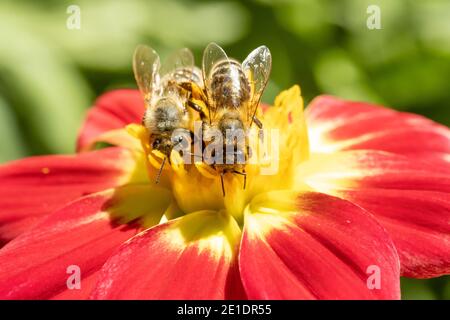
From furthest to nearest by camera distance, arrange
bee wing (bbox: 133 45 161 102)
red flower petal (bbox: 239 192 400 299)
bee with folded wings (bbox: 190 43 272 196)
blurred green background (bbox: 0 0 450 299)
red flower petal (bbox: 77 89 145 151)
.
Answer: blurred green background (bbox: 0 0 450 299) → red flower petal (bbox: 77 89 145 151) → bee wing (bbox: 133 45 161 102) → bee with folded wings (bbox: 190 43 272 196) → red flower petal (bbox: 239 192 400 299)

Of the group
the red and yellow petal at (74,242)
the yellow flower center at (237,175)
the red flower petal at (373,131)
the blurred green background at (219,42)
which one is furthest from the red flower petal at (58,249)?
the blurred green background at (219,42)

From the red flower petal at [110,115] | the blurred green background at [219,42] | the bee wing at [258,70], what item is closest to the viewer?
the bee wing at [258,70]

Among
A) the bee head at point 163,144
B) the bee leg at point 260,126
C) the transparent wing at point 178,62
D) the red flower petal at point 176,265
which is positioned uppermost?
the transparent wing at point 178,62

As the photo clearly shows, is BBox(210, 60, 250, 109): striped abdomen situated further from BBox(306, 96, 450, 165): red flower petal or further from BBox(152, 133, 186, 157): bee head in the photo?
BBox(306, 96, 450, 165): red flower petal

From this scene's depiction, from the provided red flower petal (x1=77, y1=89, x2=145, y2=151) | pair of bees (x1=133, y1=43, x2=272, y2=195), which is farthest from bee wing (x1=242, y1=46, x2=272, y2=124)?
red flower petal (x1=77, y1=89, x2=145, y2=151)

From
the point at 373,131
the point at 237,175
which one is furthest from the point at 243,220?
the point at 373,131

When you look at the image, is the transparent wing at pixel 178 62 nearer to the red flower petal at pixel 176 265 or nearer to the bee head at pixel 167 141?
the bee head at pixel 167 141
